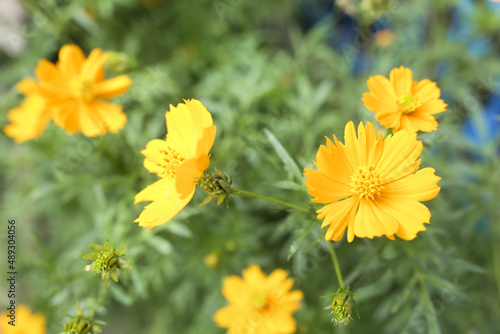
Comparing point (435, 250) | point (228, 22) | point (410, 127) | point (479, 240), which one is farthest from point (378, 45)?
point (410, 127)

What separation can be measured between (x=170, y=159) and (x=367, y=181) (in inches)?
13.8

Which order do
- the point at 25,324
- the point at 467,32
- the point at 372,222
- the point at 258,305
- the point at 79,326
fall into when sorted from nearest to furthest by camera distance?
the point at 372,222 → the point at 79,326 → the point at 258,305 → the point at 25,324 → the point at 467,32

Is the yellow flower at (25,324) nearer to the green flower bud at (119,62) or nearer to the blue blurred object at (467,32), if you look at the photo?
the green flower bud at (119,62)

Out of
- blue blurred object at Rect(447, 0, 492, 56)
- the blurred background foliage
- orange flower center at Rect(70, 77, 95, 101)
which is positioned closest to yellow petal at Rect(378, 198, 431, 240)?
the blurred background foliage

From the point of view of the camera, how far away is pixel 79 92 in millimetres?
1047

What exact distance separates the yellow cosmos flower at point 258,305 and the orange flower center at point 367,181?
0.48 m

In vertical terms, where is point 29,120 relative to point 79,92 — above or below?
above

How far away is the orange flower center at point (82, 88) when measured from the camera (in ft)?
3.43

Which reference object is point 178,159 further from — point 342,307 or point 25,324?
point 25,324

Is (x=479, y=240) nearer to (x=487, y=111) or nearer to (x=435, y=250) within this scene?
(x=435, y=250)

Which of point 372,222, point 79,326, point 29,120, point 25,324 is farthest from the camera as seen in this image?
point 25,324

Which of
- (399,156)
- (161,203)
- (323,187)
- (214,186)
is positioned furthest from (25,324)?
(399,156)

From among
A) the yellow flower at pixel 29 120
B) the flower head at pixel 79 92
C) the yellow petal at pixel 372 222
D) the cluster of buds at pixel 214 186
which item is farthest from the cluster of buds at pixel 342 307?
the yellow flower at pixel 29 120

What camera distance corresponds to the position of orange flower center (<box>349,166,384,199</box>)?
623 millimetres
